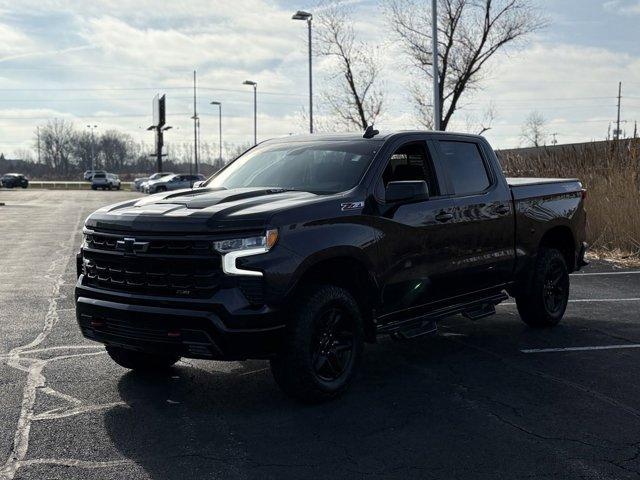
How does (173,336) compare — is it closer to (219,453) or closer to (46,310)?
(219,453)

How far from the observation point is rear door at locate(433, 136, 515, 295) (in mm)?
6387

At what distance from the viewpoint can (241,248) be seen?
15.4 feet

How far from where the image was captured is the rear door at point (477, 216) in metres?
6.39

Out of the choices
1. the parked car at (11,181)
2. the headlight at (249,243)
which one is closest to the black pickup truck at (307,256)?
the headlight at (249,243)

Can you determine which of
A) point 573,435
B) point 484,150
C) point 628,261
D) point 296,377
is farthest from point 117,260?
point 628,261

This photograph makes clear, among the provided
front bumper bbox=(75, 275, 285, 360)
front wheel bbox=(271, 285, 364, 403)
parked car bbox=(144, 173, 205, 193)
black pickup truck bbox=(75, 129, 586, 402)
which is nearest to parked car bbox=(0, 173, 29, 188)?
parked car bbox=(144, 173, 205, 193)

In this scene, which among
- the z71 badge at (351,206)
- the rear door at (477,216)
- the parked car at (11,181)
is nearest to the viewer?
the z71 badge at (351,206)

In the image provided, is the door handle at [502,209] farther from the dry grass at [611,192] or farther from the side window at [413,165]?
the dry grass at [611,192]

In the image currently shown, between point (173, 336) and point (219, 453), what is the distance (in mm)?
845

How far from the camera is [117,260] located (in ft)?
16.5

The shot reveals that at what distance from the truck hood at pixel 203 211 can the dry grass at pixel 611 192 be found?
33.2 ft

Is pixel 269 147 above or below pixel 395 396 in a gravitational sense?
above

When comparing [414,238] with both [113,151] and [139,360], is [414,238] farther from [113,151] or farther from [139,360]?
[113,151]

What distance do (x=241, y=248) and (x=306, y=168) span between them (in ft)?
4.87
